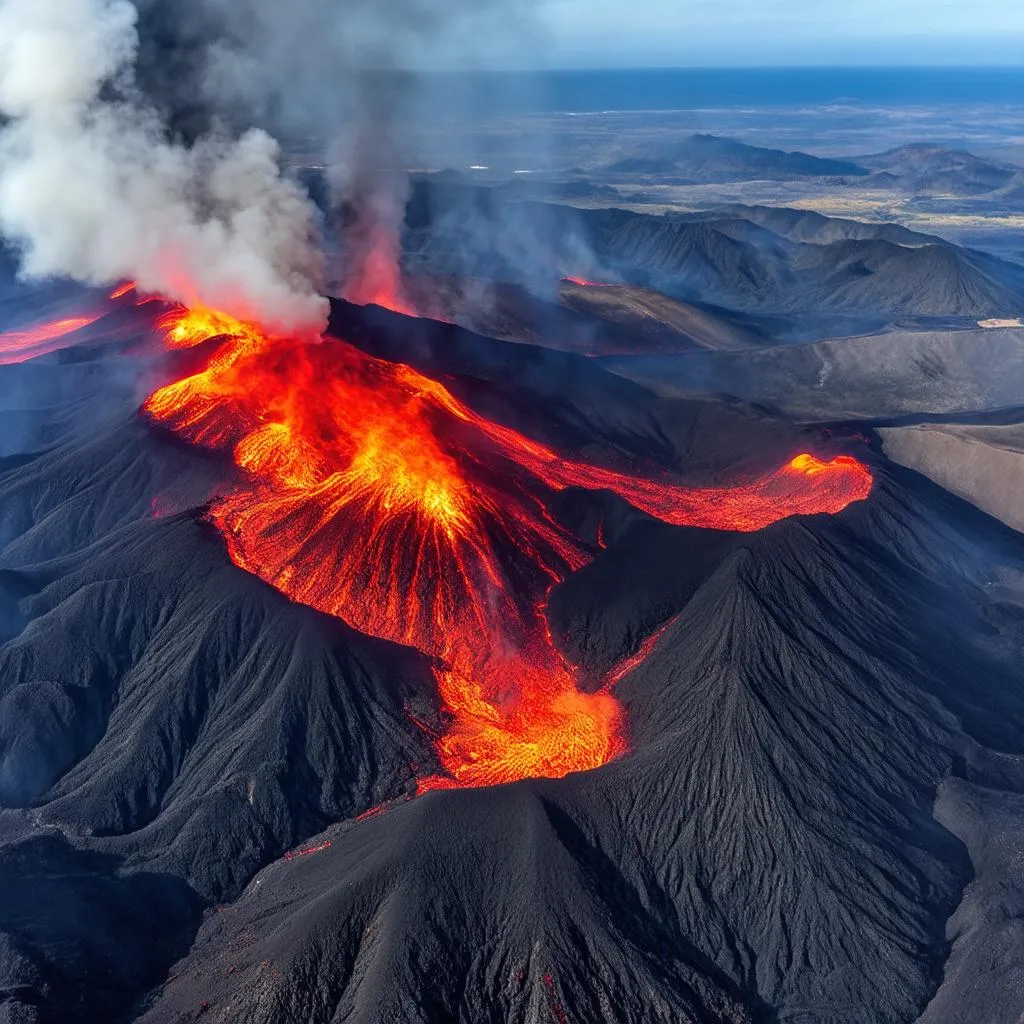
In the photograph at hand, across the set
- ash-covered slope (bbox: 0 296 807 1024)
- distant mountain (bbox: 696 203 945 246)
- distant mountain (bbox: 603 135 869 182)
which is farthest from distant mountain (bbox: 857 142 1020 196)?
ash-covered slope (bbox: 0 296 807 1024)

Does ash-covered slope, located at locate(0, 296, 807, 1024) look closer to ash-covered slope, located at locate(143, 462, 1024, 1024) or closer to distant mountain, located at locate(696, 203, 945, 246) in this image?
ash-covered slope, located at locate(143, 462, 1024, 1024)

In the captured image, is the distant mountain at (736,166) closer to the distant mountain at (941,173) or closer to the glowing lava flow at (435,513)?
the distant mountain at (941,173)

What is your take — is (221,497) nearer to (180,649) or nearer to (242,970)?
(180,649)

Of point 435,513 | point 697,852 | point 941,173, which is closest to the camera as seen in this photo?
point 697,852

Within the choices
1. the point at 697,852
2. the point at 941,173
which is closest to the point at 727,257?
the point at 697,852

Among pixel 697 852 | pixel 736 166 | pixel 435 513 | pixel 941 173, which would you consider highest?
pixel 435 513

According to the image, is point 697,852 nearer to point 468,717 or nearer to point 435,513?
point 468,717

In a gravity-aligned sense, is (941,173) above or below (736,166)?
above
